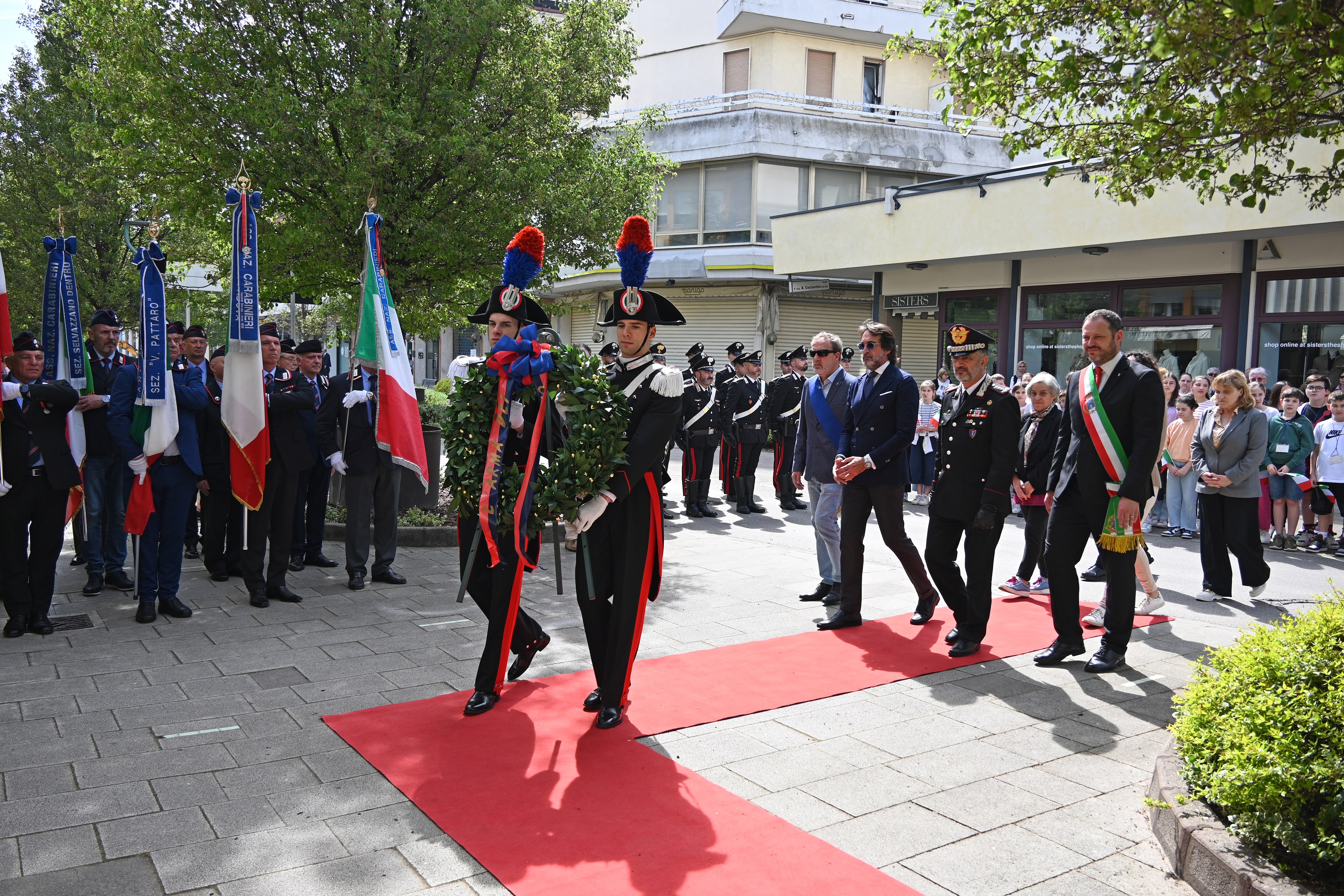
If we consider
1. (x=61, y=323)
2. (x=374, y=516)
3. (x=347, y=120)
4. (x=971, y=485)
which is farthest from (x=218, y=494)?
(x=971, y=485)

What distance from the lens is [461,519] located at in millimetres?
5293

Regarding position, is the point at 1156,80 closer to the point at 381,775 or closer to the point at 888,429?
the point at 888,429

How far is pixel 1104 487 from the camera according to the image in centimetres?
600

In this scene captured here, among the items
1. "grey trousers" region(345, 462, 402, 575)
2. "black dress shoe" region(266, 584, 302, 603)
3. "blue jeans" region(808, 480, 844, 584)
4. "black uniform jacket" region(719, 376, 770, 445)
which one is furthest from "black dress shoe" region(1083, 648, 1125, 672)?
"black uniform jacket" region(719, 376, 770, 445)

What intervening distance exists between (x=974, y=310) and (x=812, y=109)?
37.4 feet

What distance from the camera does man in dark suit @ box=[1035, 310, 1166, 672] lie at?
19.2ft

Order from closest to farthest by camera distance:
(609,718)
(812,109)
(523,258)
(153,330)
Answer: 1. (609,718)
2. (523,258)
3. (153,330)
4. (812,109)

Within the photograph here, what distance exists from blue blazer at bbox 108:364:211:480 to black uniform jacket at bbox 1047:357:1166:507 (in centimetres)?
601

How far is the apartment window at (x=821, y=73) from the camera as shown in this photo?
30922 millimetres

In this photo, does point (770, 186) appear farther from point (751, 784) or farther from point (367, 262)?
point (751, 784)

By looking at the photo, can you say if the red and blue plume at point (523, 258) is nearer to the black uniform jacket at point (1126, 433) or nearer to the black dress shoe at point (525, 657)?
A: the black dress shoe at point (525, 657)

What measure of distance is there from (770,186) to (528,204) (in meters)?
19.0

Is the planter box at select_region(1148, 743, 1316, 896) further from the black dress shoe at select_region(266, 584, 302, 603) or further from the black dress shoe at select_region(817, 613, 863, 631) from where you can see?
the black dress shoe at select_region(266, 584, 302, 603)

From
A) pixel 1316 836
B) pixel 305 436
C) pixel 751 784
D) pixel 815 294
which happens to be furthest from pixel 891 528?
pixel 815 294
